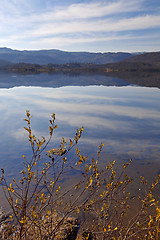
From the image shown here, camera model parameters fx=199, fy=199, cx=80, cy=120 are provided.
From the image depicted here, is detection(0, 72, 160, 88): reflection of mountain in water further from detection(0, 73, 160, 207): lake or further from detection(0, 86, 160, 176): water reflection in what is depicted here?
detection(0, 73, 160, 207): lake

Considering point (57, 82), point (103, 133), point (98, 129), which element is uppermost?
point (57, 82)

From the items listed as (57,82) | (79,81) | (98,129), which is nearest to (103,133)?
(98,129)

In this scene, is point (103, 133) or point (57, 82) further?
point (57, 82)

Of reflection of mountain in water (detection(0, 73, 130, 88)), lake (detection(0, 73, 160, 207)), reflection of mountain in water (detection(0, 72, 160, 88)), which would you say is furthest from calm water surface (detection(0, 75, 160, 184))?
reflection of mountain in water (detection(0, 73, 130, 88))

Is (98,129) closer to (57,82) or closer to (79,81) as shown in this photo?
(57,82)

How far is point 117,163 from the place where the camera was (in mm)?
11352

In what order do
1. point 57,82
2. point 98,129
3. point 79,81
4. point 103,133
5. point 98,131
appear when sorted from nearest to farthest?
1. point 103,133
2. point 98,131
3. point 98,129
4. point 57,82
5. point 79,81

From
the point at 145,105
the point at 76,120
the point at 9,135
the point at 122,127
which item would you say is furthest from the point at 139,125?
the point at 9,135

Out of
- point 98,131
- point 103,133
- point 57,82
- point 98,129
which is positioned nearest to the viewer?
point 103,133

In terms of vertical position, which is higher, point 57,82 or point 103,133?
point 57,82

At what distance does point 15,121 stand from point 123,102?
16.5 meters

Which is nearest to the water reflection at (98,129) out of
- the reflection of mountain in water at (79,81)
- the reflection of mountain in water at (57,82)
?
the reflection of mountain in water at (79,81)

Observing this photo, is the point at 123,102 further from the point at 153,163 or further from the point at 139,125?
the point at 153,163

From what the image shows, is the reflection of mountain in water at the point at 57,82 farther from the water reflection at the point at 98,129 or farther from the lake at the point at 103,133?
the lake at the point at 103,133
